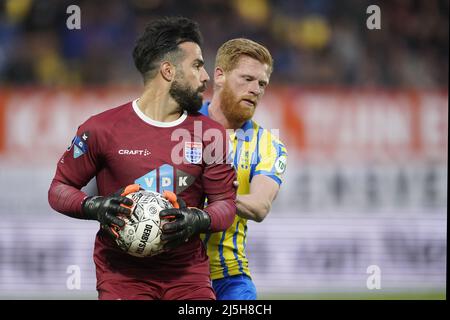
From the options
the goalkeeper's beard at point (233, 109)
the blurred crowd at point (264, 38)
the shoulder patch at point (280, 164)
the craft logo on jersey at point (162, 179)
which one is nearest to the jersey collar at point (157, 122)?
A: the craft logo on jersey at point (162, 179)

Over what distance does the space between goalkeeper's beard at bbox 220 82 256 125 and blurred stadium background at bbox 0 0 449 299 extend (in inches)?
197

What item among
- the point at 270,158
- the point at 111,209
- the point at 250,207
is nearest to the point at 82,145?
the point at 111,209

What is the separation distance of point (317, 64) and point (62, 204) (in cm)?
800

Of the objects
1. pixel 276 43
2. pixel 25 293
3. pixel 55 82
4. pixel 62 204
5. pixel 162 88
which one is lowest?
pixel 25 293

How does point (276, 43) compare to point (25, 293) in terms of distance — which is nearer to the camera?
point (25, 293)

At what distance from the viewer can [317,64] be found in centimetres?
1257

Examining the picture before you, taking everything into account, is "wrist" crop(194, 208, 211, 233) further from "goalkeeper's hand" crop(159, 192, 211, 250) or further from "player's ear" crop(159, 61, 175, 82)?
"player's ear" crop(159, 61, 175, 82)

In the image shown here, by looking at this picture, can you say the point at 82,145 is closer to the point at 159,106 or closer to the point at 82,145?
the point at 82,145

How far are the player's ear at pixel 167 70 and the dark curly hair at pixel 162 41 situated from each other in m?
0.03

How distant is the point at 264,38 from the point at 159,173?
8025 millimetres

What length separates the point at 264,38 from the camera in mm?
12859

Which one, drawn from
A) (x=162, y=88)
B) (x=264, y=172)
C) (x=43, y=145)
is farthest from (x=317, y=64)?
(x=162, y=88)

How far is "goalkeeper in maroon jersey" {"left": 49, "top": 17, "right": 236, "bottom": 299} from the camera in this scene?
5.07 meters

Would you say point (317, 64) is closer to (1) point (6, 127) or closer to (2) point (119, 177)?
(1) point (6, 127)
